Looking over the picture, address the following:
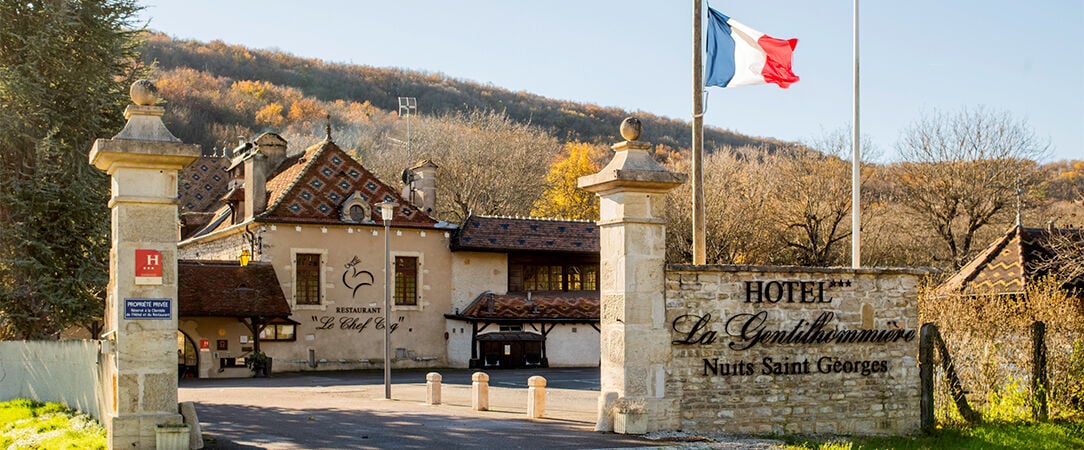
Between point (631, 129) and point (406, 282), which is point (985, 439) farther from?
point (406, 282)

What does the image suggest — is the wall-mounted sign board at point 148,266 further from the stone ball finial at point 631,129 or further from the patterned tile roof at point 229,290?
the patterned tile roof at point 229,290

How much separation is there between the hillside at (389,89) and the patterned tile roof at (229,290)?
5711cm

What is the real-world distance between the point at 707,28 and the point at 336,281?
1867 centimetres

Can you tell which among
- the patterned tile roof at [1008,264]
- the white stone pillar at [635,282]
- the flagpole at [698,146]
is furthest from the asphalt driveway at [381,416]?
the patterned tile roof at [1008,264]

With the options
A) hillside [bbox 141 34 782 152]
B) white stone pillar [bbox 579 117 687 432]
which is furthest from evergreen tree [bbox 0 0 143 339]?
hillside [bbox 141 34 782 152]

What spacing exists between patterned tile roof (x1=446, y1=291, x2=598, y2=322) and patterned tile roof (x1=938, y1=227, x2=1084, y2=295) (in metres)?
11.0

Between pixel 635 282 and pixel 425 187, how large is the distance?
23300mm

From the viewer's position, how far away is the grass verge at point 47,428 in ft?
41.6

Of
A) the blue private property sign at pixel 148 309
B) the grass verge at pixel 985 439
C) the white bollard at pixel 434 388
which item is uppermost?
the blue private property sign at pixel 148 309

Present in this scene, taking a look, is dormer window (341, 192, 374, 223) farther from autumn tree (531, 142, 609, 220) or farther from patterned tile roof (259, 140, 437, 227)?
autumn tree (531, 142, 609, 220)

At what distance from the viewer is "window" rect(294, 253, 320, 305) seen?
3166cm

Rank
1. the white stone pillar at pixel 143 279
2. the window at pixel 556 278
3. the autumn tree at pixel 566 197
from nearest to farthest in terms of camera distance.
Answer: the white stone pillar at pixel 143 279 → the window at pixel 556 278 → the autumn tree at pixel 566 197

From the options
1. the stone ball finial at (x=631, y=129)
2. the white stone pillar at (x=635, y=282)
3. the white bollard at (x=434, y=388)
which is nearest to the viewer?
the white stone pillar at (x=635, y=282)

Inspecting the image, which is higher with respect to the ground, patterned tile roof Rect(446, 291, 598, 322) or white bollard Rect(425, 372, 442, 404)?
patterned tile roof Rect(446, 291, 598, 322)
